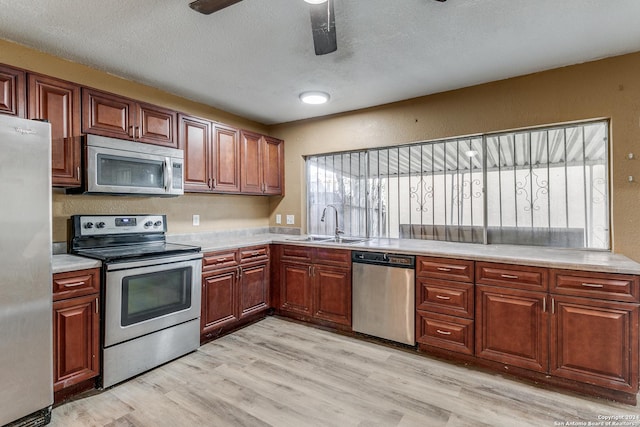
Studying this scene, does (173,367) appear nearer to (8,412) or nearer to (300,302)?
(8,412)

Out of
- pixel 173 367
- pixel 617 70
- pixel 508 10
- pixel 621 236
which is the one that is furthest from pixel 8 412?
pixel 617 70

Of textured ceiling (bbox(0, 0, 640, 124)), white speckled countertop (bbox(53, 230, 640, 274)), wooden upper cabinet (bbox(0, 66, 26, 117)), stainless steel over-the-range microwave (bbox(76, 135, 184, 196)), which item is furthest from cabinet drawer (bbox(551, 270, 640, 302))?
wooden upper cabinet (bbox(0, 66, 26, 117))

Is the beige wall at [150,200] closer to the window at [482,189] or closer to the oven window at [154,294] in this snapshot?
the oven window at [154,294]

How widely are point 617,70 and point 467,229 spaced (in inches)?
67.4

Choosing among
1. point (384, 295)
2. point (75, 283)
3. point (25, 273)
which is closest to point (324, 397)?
point (384, 295)

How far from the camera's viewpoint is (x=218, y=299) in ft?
10.2

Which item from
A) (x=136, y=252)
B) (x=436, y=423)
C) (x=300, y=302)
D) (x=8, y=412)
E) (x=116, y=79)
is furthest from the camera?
(x=300, y=302)

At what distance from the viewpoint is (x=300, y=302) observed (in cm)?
356

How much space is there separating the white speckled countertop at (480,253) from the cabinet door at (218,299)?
0.28 metres

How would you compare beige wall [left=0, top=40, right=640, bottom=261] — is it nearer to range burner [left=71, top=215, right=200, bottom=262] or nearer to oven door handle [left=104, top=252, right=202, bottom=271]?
range burner [left=71, top=215, right=200, bottom=262]

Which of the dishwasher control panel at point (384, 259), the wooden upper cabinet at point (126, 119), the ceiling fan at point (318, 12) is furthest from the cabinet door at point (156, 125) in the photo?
the dishwasher control panel at point (384, 259)

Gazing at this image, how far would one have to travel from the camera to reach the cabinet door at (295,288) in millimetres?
3512

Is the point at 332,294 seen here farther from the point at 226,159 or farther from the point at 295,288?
the point at 226,159

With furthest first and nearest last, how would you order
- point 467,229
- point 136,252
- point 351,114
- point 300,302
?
point 351,114
point 300,302
point 467,229
point 136,252
